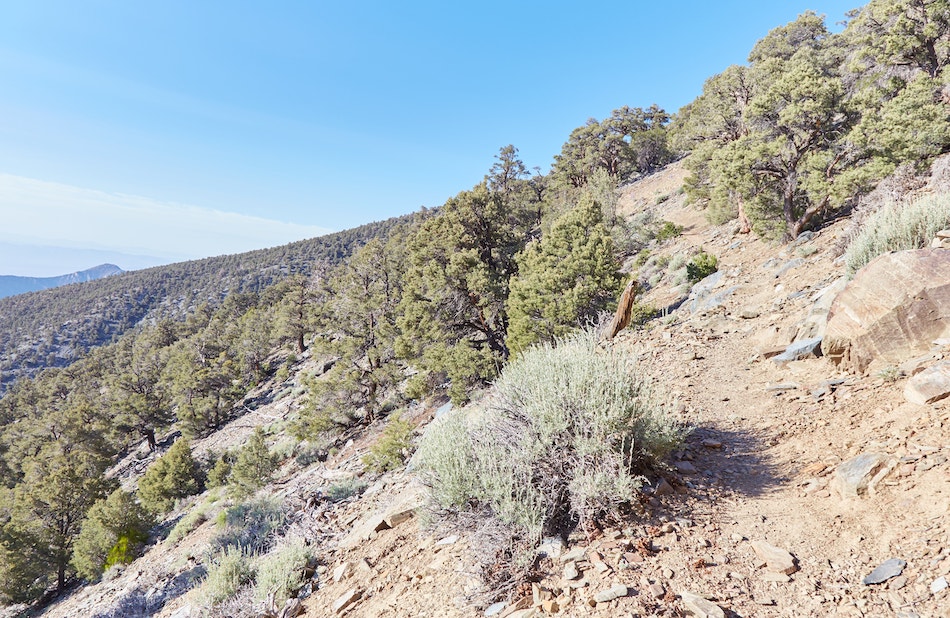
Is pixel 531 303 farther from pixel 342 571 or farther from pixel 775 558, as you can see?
pixel 775 558

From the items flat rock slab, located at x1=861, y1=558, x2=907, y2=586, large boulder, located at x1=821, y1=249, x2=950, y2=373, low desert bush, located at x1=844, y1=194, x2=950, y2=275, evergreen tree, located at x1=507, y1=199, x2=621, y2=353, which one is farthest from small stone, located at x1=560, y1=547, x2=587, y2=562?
evergreen tree, located at x1=507, y1=199, x2=621, y2=353

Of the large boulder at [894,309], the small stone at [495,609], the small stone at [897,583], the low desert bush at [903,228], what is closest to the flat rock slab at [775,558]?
the small stone at [897,583]

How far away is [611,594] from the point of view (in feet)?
9.45

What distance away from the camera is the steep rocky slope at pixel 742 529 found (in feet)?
9.29

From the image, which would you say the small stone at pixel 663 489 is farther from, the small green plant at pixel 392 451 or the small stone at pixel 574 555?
the small green plant at pixel 392 451

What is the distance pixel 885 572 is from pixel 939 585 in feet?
0.85

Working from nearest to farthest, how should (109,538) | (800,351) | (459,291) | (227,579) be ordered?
(227,579)
(800,351)
(459,291)
(109,538)

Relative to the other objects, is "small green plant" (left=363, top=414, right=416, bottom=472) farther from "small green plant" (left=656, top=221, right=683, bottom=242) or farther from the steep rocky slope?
"small green plant" (left=656, top=221, right=683, bottom=242)

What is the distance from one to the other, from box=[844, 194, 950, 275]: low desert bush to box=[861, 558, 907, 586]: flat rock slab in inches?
244

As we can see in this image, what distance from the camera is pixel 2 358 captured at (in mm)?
Result: 97875

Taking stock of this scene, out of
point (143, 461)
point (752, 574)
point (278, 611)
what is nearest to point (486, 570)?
point (752, 574)

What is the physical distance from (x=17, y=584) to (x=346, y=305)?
66.6 ft

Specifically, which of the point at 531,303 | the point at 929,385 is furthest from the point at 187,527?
the point at 929,385

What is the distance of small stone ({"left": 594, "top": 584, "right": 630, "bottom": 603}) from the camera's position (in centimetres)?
287
